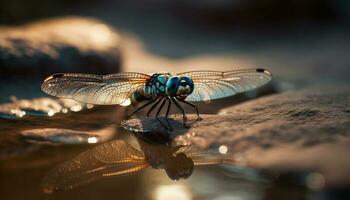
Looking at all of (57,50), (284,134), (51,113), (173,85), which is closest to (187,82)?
(173,85)

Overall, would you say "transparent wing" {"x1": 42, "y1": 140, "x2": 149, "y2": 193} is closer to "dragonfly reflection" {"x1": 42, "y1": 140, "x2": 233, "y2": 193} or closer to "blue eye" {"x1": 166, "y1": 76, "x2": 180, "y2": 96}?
"dragonfly reflection" {"x1": 42, "y1": 140, "x2": 233, "y2": 193}

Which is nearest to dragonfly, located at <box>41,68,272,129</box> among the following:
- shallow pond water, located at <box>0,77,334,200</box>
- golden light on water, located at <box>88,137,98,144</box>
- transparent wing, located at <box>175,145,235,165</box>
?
shallow pond water, located at <box>0,77,334,200</box>

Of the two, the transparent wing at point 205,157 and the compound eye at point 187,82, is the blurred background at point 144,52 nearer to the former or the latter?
the transparent wing at point 205,157

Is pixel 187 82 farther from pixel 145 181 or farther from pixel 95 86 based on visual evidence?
pixel 145 181

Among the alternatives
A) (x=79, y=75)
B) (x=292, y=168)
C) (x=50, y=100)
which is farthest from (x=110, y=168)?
(x=50, y=100)

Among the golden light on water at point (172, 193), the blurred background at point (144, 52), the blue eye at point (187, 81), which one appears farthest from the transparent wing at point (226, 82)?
the golden light on water at point (172, 193)

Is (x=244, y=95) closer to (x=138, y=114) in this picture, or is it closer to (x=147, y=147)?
(x=138, y=114)
